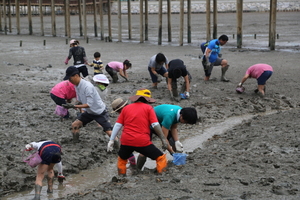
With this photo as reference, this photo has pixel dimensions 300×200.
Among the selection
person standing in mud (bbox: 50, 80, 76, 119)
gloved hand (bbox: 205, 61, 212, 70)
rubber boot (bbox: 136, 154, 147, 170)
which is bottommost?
rubber boot (bbox: 136, 154, 147, 170)

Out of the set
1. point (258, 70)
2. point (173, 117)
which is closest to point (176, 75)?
point (258, 70)

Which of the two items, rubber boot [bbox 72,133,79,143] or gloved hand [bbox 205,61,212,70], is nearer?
rubber boot [bbox 72,133,79,143]

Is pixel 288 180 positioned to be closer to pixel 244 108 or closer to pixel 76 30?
pixel 244 108

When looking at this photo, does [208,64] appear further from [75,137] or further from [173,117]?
[173,117]

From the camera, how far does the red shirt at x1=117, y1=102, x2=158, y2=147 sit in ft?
19.5

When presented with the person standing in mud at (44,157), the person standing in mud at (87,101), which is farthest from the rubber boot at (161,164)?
the person standing in mud at (87,101)

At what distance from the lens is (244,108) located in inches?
440

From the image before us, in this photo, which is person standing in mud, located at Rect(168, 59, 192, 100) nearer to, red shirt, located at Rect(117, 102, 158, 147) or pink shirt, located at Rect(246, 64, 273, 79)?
pink shirt, located at Rect(246, 64, 273, 79)

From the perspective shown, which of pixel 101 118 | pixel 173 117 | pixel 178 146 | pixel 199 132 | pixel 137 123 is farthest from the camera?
pixel 199 132

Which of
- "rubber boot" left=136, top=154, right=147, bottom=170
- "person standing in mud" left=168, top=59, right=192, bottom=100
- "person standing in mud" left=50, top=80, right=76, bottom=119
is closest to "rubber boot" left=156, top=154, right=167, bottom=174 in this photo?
"rubber boot" left=136, top=154, right=147, bottom=170

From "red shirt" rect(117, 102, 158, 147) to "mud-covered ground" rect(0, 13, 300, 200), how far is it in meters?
0.48

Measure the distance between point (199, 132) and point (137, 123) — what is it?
380 cm

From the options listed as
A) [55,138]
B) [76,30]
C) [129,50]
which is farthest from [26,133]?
[76,30]

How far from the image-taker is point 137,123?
19.5 feet
